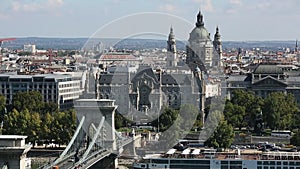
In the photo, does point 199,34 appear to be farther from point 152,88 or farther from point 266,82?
point 152,88

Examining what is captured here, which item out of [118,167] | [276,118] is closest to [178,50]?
[276,118]

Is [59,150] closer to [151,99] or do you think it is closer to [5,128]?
[5,128]

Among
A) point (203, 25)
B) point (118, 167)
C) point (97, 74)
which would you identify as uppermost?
point (203, 25)

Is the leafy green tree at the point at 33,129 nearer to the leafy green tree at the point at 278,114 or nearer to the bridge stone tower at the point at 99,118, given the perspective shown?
the bridge stone tower at the point at 99,118

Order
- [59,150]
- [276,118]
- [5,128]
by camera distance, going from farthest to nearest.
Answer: [276,118], [5,128], [59,150]

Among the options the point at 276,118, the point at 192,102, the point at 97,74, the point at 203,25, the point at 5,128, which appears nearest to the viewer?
the point at 5,128

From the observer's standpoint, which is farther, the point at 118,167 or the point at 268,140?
the point at 268,140
